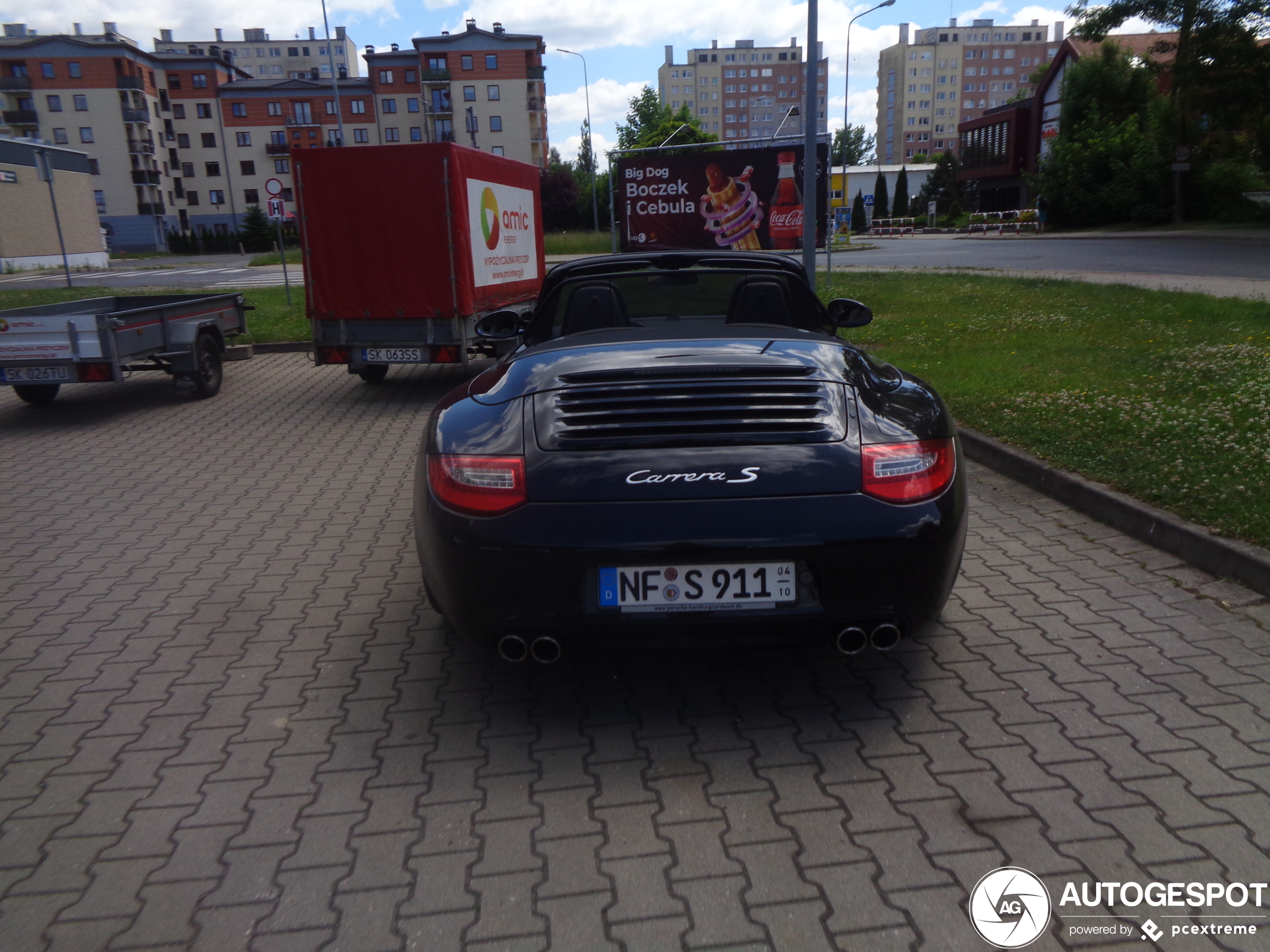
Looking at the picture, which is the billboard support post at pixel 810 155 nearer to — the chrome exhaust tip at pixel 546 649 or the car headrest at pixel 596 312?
the car headrest at pixel 596 312

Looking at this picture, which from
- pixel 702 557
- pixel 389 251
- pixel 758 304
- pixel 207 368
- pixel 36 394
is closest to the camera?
pixel 702 557

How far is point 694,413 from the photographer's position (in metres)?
3.14

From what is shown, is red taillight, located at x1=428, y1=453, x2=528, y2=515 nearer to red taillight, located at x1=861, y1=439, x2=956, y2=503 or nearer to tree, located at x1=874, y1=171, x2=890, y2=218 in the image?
red taillight, located at x1=861, y1=439, x2=956, y2=503

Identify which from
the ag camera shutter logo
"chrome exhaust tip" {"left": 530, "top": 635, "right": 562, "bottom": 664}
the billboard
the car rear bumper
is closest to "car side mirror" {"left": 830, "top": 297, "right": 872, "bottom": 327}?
the car rear bumper

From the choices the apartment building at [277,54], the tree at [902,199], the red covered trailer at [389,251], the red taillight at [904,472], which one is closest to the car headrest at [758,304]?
the red taillight at [904,472]

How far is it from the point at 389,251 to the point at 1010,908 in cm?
946

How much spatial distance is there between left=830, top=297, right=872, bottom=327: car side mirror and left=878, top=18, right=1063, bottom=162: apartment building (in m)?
159

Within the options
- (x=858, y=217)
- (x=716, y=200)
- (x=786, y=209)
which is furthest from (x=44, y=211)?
(x=858, y=217)

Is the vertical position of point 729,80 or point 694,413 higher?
point 729,80

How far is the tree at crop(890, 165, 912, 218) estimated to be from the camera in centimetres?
7769

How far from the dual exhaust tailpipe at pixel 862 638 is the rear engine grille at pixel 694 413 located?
23.5 inches

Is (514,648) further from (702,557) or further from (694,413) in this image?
(694,413)

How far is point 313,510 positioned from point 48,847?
3759mm

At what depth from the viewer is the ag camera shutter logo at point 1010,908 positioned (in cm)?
226
